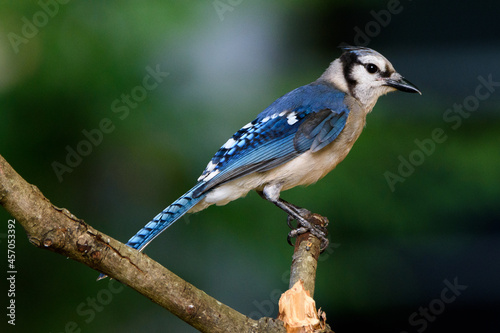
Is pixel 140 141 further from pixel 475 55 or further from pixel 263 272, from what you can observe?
pixel 475 55

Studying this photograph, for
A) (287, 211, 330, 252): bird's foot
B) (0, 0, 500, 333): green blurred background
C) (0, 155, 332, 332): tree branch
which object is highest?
(0, 0, 500, 333): green blurred background

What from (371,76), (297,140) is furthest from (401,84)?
(297,140)

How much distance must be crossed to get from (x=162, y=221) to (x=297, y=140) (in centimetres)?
51

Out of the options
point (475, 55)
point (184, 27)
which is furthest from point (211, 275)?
point (475, 55)

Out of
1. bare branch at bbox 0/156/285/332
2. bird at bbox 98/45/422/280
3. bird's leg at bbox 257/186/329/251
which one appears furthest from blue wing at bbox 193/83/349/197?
bare branch at bbox 0/156/285/332

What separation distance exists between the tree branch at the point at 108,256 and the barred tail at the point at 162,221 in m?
0.33

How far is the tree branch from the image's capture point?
0.98 metres

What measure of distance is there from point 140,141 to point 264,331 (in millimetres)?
1365

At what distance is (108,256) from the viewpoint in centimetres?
104

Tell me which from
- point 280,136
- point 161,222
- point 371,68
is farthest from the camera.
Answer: point 371,68

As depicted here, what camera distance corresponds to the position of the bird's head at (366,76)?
1859 mm

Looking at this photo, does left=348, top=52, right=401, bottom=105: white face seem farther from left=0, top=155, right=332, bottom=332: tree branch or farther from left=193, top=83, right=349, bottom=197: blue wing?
left=0, top=155, right=332, bottom=332: tree branch

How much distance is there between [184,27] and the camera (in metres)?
2.34

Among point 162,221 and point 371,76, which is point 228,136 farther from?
point 162,221
